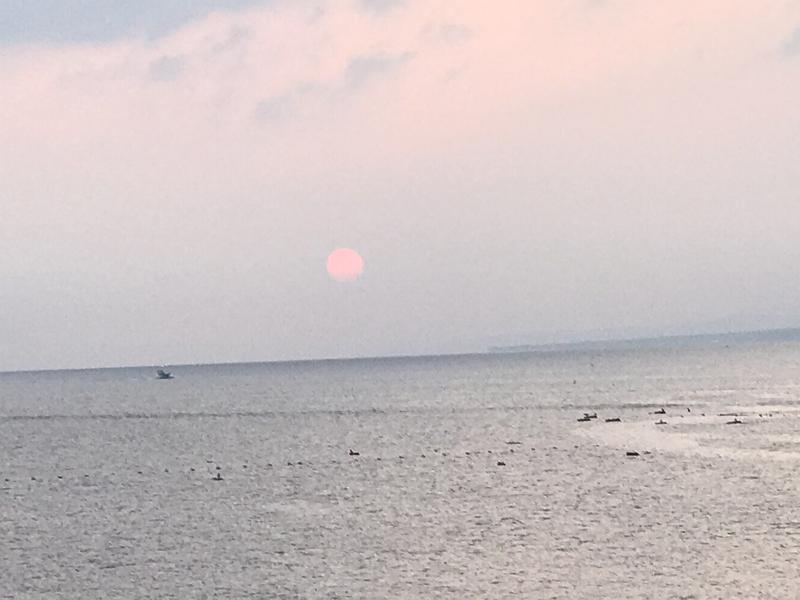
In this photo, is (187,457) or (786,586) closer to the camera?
(786,586)

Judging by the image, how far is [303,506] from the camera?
72.6m

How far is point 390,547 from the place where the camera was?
56.2 metres

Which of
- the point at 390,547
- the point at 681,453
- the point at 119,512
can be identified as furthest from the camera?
the point at 681,453

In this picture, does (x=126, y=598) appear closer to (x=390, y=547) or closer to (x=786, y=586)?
(x=390, y=547)

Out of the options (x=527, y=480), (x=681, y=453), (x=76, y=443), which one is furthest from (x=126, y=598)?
(x=76, y=443)

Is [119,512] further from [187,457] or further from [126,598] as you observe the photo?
[187,457]

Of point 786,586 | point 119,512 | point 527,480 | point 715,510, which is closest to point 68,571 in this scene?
point 119,512

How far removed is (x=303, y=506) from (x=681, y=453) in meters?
39.6

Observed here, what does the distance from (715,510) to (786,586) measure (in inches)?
836

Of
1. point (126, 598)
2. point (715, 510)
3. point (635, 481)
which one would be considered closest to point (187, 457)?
point (635, 481)

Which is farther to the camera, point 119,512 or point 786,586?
point 119,512

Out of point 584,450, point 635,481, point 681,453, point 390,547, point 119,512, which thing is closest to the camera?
point 390,547

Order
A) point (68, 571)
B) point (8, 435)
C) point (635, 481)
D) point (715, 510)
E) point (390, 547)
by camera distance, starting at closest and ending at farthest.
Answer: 1. point (68, 571)
2. point (390, 547)
3. point (715, 510)
4. point (635, 481)
5. point (8, 435)

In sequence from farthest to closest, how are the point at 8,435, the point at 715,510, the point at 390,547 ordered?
the point at 8,435, the point at 715,510, the point at 390,547
